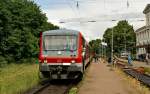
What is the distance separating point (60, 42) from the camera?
82.2ft

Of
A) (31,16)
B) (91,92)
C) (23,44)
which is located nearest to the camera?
(91,92)

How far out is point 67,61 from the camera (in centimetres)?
2414

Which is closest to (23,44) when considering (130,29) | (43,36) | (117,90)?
(43,36)

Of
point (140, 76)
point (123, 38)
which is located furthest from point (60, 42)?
point (123, 38)

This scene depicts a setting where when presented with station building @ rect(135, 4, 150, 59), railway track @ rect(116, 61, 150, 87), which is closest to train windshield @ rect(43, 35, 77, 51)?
railway track @ rect(116, 61, 150, 87)

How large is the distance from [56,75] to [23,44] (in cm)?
3426

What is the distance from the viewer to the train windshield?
2481 cm

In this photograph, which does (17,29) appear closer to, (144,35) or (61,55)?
(61,55)

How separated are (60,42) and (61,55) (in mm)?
1033

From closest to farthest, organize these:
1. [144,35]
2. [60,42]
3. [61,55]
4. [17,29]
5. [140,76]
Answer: [61,55] → [60,42] → [140,76] → [17,29] → [144,35]

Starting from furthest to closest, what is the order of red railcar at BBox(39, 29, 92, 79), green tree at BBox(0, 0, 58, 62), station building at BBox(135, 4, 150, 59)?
1. station building at BBox(135, 4, 150, 59)
2. green tree at BBox(0, 0, 58, 62)
3. red railcar at BBox(39, 29, 92, 79)

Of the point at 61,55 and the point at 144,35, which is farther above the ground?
the point at 144,35

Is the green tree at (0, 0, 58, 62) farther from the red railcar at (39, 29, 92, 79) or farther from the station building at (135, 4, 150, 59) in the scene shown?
the station building at (135, 4, 150, 59)

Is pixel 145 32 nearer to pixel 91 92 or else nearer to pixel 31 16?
pixel 31 16
